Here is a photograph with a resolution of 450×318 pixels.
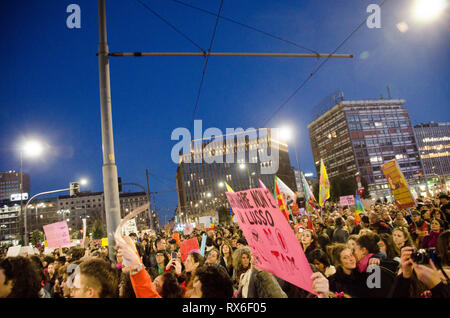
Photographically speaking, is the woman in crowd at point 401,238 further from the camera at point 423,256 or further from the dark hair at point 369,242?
the camera at point 423,256

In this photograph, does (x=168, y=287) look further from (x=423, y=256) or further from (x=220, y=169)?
(x=220, y=169)

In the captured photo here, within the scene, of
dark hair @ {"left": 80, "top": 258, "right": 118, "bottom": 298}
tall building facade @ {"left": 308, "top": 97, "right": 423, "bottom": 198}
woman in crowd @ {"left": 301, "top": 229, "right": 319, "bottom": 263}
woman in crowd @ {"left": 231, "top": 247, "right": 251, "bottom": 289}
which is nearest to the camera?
dark hair @ {"left": 80, "top": 258, "right": 118, "bottom": 298}

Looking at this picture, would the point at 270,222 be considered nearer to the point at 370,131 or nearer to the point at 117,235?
the point at 117,235

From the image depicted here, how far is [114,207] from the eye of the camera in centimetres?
591

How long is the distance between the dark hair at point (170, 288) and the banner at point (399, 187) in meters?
7.14

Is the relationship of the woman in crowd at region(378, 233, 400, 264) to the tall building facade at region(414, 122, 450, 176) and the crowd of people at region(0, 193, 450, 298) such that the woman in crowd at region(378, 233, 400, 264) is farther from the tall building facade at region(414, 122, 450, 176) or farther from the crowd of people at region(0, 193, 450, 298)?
the tall building facade at region(414, 122, 450, 176)

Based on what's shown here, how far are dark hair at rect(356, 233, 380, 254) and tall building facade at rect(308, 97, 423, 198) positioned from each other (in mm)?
97225

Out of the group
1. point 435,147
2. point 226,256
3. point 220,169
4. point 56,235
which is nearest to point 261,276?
point 226,256

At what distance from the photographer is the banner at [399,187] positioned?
7.55 meters

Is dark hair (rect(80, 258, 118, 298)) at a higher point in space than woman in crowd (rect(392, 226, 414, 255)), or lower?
higher

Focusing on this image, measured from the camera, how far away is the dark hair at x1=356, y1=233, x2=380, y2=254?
12.9 feet

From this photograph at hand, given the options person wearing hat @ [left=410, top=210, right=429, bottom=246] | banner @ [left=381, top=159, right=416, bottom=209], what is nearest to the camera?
person wearing hat @ [left=410, top=210, right=429, bottom=246]

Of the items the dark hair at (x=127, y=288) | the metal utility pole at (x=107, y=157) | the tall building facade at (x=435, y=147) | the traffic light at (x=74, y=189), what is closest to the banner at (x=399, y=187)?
the dark hair at (x=127, y=288)
